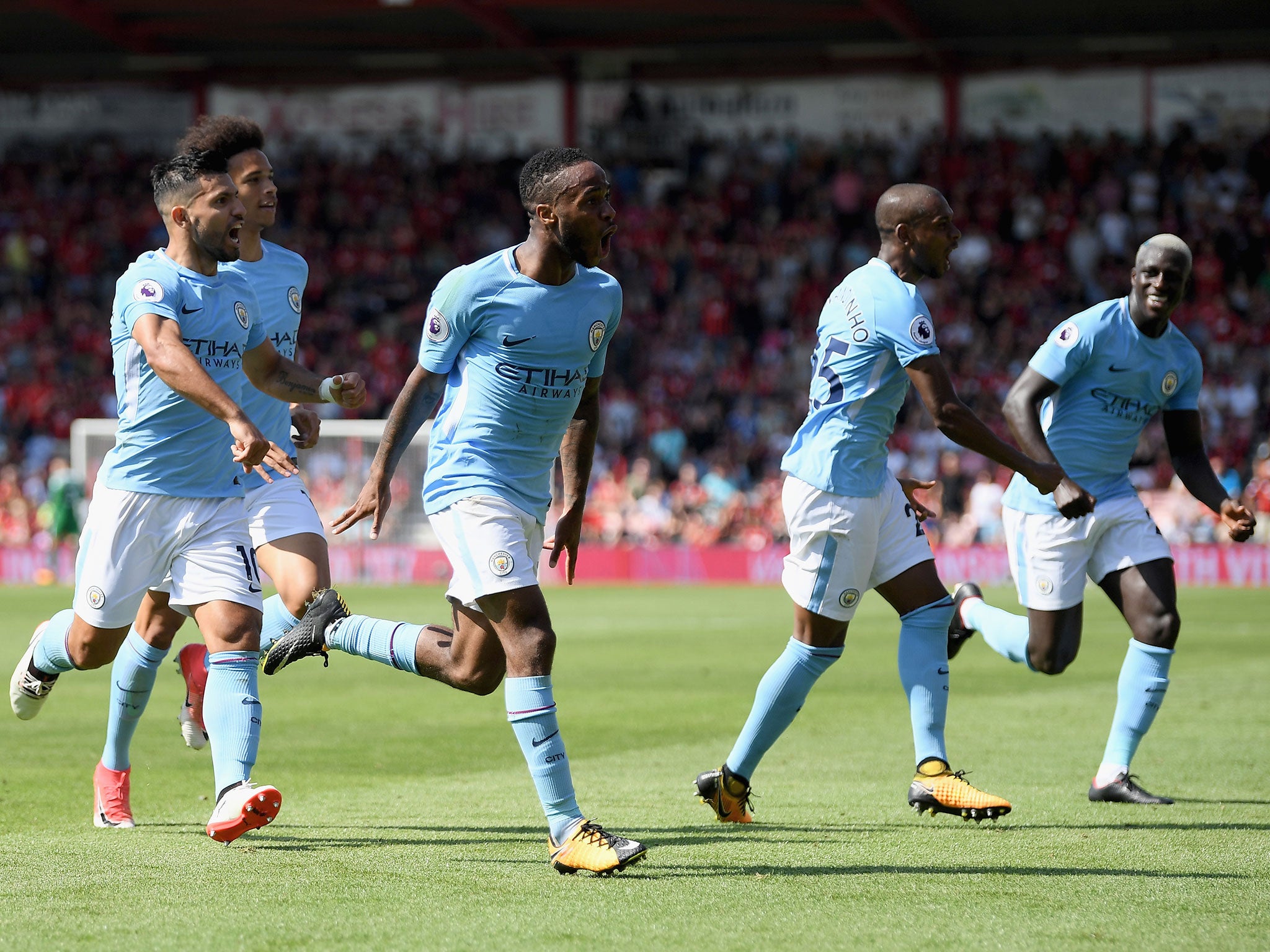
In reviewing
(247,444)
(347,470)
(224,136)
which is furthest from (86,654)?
(347,470)

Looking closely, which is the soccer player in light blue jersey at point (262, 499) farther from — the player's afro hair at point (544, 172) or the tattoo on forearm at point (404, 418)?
the player's afro hair at point (544, 172)

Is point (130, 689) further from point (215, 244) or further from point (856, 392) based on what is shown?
point (856, 392)

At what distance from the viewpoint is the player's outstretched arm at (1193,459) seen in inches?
293

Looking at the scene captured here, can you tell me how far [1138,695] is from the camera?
7.21 meters

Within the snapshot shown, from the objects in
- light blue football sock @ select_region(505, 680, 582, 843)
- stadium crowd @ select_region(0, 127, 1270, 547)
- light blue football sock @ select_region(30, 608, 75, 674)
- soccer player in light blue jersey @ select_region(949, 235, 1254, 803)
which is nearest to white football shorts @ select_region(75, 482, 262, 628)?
light blue football sock @ select_region(30, 608, 75, 674)

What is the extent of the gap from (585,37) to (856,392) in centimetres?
2959

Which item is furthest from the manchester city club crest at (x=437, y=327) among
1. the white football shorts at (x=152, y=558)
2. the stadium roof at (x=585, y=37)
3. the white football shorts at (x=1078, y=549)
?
the stadium roof at (x=585, y=37)

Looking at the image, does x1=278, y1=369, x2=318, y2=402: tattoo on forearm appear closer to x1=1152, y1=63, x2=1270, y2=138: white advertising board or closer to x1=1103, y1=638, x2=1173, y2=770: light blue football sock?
x1=1103, y1=638, x2=1173, y2=770: light blue football sock

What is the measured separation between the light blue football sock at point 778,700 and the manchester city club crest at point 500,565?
1.46m

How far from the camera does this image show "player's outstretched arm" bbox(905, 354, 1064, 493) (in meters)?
6.02

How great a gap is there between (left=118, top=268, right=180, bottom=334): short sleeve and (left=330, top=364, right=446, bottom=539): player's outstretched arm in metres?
0.87

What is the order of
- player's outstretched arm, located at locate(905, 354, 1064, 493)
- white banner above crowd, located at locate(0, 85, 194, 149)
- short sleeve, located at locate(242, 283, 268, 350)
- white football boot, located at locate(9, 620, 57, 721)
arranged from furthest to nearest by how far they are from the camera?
1. white banner above crowd, located at locate(0, 85, 194, 149)
2. white football boot, located at locate(9, 620, 57, 721)
3. short sleeve, located at locate(242, 283, 268, 350)
4. player's outstretched arm, located at locate(905, 354, 1064, 493)

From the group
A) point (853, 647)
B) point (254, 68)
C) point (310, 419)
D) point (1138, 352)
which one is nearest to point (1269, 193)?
point (853, 647)

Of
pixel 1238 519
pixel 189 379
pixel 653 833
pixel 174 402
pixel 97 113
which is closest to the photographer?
pixel 189 379
